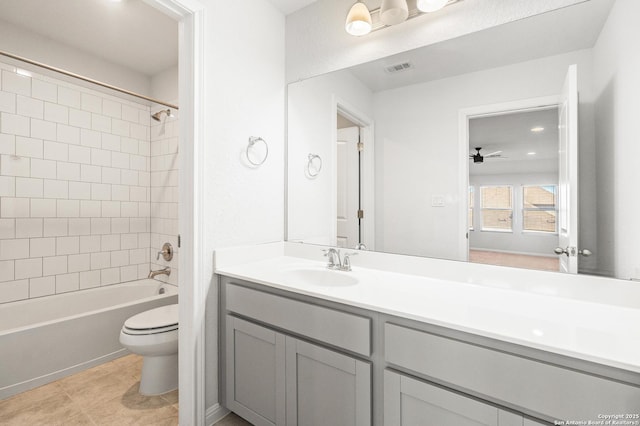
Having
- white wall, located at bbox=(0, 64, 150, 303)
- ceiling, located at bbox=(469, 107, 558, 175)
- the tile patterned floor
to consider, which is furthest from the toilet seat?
ceiling, located at bbox=(469, 107, 558, 175)

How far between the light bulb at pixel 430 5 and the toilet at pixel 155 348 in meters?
2.30

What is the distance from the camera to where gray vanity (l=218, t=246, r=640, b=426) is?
767 millimetres

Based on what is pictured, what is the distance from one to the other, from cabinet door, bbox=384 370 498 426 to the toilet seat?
1469 mm

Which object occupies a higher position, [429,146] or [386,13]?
[386,13]

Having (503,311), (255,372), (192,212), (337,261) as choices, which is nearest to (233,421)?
(255,372)

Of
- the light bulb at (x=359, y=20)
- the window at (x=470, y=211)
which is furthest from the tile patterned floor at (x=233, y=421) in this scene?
the light bulb at (x=359, y=20)

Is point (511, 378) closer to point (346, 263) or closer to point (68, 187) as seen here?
point (346, 263)

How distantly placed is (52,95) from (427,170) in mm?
2974

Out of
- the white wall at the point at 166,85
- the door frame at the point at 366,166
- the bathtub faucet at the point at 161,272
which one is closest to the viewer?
the door frame at the point at 366,166

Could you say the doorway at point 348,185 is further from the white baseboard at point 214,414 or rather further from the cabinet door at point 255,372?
the white baseboard at point 214,414

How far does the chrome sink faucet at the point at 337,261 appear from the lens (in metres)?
1.70

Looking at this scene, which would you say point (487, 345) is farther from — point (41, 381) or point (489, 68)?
point (41, 381)

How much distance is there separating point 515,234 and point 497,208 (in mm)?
139

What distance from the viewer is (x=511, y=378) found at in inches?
32.7
